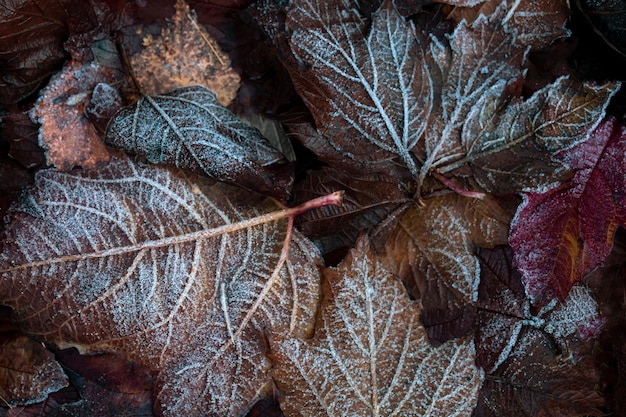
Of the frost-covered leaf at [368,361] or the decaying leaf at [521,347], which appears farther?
the decaying leaf at [521,347]

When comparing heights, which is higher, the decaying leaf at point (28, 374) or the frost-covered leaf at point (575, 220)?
the decaying leaf at point (28, 374)

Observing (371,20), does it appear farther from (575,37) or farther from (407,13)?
(575,37)

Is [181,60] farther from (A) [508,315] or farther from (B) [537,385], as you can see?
(B) [537,385]

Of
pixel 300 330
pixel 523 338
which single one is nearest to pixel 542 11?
pixel 523 338

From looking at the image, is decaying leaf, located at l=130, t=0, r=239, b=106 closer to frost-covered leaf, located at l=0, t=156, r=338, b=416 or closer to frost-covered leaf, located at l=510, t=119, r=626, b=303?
frost-covered leaf, located at l=0, t=156, r=338, b=416

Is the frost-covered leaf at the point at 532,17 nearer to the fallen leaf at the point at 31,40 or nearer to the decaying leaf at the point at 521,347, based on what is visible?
the decaying leaf at the point at 521,347

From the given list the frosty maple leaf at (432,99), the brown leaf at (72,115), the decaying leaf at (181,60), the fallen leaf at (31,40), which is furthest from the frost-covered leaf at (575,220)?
the fallen leaf at (31,40)

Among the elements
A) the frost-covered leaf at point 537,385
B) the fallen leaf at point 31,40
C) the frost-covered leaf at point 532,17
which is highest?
the fallen leaf at point 31,40
